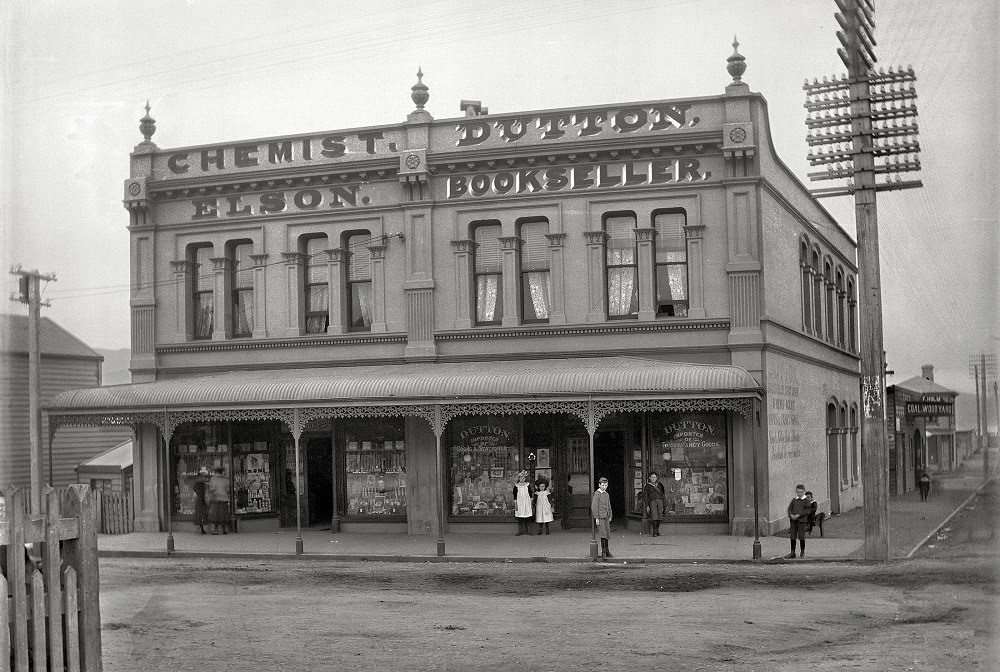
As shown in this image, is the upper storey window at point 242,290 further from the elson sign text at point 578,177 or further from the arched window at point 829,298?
the arched window at point 829,298

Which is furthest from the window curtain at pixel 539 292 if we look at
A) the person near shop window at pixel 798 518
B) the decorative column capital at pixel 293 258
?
the person near shop window at pixel 798 518

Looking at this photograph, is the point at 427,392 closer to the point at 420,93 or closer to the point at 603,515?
the point at 603,515

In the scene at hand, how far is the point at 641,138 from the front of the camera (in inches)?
1016

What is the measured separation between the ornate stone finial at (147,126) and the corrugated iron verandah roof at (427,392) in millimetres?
6911

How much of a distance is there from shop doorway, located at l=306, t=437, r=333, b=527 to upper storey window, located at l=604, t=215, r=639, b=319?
28.9ft

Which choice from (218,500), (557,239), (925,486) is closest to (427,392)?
(557,239)

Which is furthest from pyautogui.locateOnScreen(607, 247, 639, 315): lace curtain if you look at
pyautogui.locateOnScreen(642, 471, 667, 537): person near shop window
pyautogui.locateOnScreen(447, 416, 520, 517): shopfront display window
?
pyautogui.locateOnScreen(642, 471, 667, 537): person near shop window

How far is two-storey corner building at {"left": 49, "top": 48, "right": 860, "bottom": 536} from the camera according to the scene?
25344 mm

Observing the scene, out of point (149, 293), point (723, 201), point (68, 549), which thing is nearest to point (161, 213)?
point (149, 293)

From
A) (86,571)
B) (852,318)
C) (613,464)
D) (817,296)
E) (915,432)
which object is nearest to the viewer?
(86,571)

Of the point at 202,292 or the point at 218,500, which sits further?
the point at 202,292

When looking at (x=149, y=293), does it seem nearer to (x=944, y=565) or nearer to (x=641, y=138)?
(x=641, y=138)

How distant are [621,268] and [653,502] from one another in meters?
5.56

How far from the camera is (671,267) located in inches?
1032
